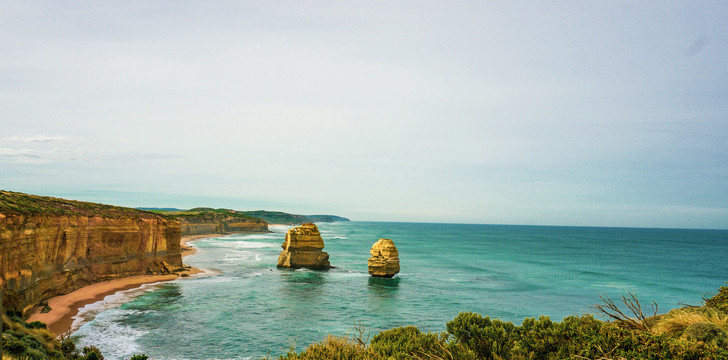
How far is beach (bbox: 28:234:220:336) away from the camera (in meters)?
26.2

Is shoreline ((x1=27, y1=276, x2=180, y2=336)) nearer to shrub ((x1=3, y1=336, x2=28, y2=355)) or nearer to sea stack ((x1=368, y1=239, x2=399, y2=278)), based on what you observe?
shrub ((x1=3, y1=336, x2=28, y2=355))

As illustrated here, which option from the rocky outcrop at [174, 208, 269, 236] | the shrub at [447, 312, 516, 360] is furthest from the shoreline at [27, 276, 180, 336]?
the rocky outcrop at [174, 208, 269, 236]

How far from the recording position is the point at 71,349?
20875 mm

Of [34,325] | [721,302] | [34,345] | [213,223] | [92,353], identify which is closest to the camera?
[721,302]

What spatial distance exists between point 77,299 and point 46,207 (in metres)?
8.02

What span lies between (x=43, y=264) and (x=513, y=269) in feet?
206

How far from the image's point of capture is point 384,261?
49.3 meters

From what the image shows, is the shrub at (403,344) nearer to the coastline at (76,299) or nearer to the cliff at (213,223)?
the coastline at (76,299)

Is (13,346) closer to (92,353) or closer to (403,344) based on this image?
(92,353)

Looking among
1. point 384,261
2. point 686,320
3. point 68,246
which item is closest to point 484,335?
point 686,320

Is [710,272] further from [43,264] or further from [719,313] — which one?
[43,264]

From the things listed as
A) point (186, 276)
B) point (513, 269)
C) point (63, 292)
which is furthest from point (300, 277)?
point (513, 269)

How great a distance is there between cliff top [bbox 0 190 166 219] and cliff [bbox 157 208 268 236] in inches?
2700

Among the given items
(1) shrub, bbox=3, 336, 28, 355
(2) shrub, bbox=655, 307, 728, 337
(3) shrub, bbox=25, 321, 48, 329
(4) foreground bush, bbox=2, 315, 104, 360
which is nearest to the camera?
(2) shrub, bbox=655, 307, 728, 337
